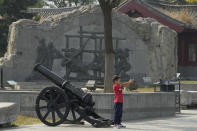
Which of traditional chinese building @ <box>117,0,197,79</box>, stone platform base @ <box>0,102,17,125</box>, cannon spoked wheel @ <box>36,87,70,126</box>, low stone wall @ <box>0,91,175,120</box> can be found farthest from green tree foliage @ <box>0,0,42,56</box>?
stone platform base @ <box>0,102,17,125</box>

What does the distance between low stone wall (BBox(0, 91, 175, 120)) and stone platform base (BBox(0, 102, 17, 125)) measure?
236 centimetres

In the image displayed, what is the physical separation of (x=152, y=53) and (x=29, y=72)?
22.9ft

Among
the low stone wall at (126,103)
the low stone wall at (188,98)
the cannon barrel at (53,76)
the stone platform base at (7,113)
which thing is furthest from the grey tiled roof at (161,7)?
the stone platform base at (7,113)

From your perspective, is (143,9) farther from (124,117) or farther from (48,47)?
(124,117)

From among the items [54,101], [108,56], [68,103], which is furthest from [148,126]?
[108,56]

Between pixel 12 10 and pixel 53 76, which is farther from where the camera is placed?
pixel 12 10

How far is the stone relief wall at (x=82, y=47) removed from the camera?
27984mm

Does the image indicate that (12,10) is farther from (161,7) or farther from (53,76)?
(53,76)

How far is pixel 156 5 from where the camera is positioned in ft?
153

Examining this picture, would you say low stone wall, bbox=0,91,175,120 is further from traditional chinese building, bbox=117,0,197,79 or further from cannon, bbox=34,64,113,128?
traditional chinese building, bbox=117,0,197,79

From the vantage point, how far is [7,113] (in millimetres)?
13953

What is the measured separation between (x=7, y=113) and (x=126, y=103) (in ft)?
13.9

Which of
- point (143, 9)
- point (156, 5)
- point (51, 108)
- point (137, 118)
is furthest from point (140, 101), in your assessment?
point (156, 5)

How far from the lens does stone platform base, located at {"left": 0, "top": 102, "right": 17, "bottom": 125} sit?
13.8 meters
